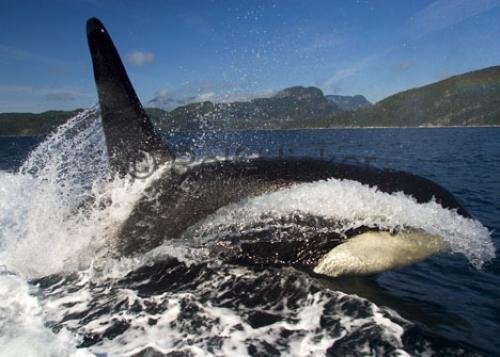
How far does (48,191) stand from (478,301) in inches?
440

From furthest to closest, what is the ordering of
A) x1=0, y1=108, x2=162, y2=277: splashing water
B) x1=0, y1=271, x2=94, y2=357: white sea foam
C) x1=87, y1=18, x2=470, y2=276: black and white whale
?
x1=0, y1=108, x2=162, y2=277: splashing water, x1=87, y1=18, x2=470, y2=276: black and white whale, x1=0, y1=271, x2=94, y2=357: white sea foam

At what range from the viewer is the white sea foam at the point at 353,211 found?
870cm

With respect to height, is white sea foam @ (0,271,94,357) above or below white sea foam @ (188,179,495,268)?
below

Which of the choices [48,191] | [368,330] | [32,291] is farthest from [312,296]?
[48,191]

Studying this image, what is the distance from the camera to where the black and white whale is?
8.93 metres

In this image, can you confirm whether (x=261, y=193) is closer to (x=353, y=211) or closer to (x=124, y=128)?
(x=353, y=211)

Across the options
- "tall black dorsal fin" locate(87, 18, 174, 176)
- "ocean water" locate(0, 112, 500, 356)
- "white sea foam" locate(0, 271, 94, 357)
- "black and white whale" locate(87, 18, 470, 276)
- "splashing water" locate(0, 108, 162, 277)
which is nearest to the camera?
"white sea foam" locate(0, 271, 94, 357)

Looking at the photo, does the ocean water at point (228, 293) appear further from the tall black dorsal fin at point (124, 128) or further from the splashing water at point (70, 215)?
the tall black dorsal fin at point (124, 128)

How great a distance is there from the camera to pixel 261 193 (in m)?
9.05

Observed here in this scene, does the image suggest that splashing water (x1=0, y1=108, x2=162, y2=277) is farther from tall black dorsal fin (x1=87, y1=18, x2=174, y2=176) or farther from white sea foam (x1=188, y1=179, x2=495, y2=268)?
white sea foam (x1=188, y1=179, x2=495, y2=268)

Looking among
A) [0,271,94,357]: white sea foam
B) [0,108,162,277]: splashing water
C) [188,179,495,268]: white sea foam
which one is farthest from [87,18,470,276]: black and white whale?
[0,271,94,357]: white sea foam

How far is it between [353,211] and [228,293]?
2926mm

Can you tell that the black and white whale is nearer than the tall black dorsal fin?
Yes

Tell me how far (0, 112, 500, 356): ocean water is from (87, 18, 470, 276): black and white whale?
26 centimetres
